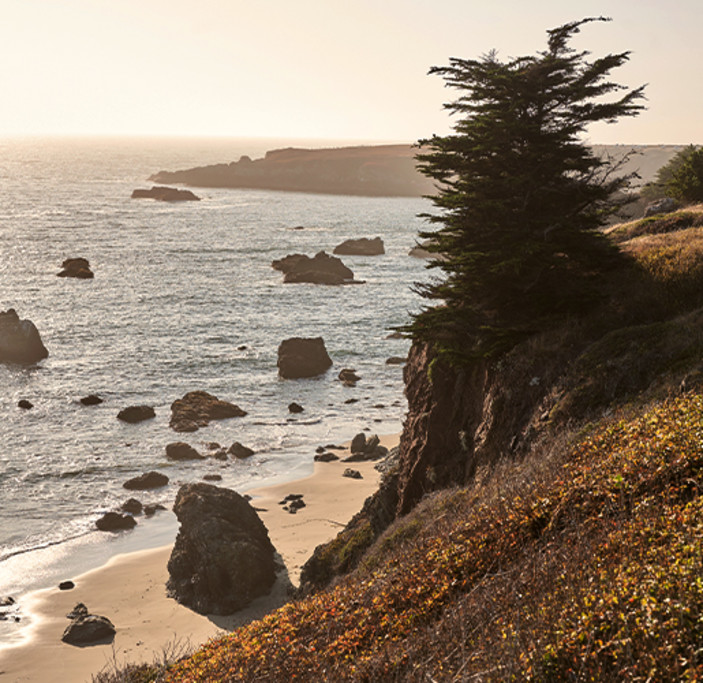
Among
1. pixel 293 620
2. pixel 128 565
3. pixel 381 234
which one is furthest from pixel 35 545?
pixel 381 234

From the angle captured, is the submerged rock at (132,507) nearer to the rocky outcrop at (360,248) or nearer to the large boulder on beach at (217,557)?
the large boulder on beach at (217,557)

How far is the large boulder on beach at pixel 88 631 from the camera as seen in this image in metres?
25.0

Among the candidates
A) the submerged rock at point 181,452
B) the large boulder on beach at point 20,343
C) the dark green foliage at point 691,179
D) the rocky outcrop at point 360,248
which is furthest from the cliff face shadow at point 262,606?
the rocky outcrop at point 360,248

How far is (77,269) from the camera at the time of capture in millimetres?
93125

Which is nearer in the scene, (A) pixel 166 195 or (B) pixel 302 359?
(B) pixel 302 359

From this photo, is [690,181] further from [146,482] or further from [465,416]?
[146,482]

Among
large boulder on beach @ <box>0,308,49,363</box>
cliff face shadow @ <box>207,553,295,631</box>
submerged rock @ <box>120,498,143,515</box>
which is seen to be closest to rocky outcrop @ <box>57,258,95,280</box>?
large boulder on beach @ <box>0,308,49,363</box>

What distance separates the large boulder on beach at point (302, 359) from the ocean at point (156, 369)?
1197mm

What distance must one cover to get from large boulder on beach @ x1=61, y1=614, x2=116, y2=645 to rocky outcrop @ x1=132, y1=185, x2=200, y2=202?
559 ft

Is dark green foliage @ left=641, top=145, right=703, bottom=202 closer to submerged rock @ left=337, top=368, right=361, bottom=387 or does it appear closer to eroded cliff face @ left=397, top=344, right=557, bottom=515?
eroded cliff face @ left=397, top=344, right=557, bottom=515

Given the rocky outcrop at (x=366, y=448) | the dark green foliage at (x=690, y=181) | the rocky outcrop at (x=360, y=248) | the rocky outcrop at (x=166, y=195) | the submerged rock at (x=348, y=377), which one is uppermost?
the rocky outcrop at (x=166, y=195)

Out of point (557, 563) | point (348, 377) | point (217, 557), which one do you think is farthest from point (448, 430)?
point (348, 377)

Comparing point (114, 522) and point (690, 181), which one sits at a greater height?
point (690, 181)

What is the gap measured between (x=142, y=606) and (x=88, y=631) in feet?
9.32
